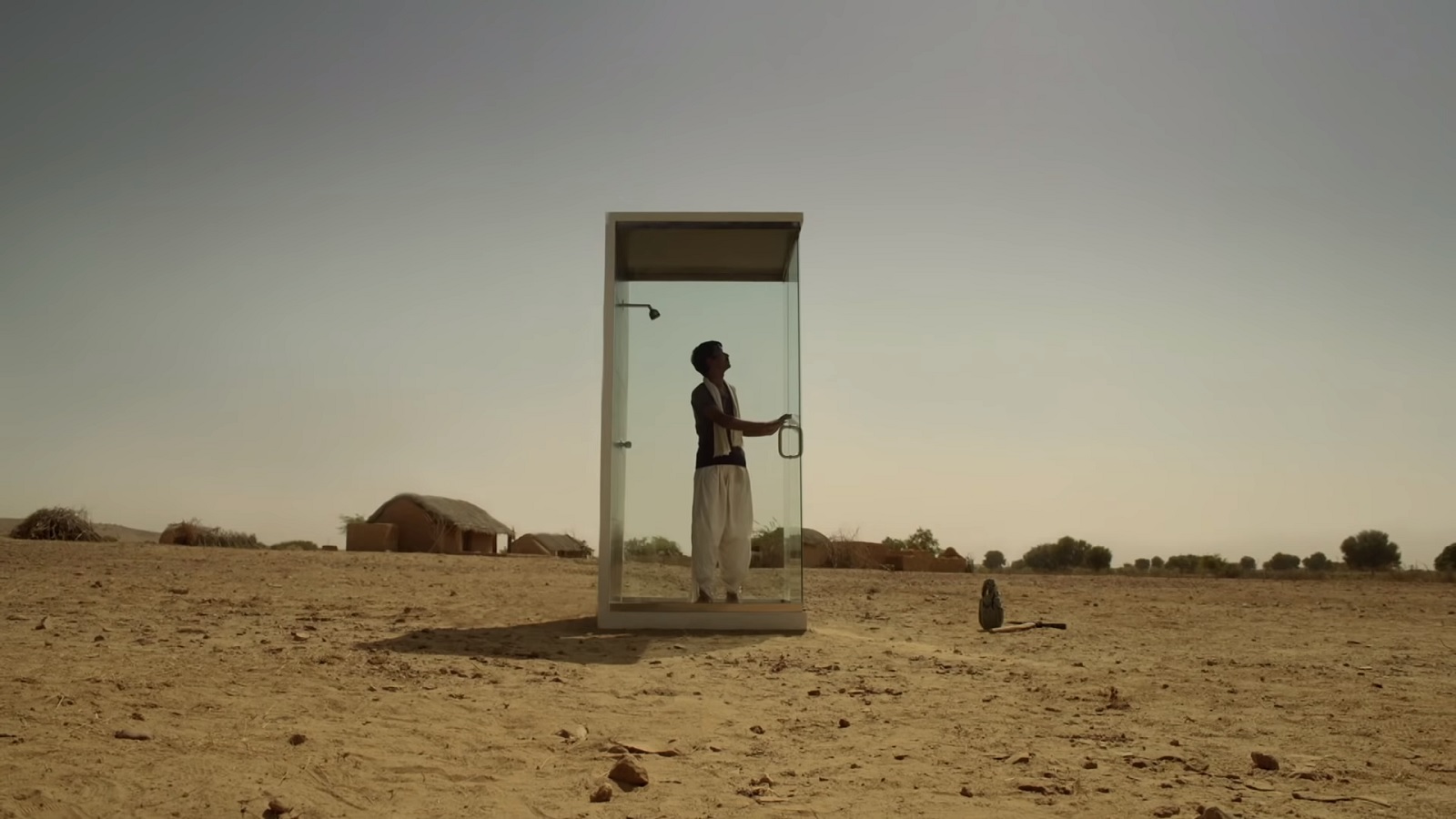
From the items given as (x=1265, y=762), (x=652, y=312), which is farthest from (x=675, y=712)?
(x=652, y=312)

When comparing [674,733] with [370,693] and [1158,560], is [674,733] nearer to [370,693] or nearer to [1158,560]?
[370,693]

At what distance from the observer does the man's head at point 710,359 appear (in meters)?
9.91

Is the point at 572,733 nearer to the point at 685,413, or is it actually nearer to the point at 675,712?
the point at 675,712

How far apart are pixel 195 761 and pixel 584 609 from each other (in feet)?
19.9

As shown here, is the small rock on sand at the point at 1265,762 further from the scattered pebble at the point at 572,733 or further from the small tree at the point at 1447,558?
the small tree at the point at 1447,558

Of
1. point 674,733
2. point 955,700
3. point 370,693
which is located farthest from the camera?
point 955,700

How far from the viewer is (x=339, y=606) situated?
29.0ft

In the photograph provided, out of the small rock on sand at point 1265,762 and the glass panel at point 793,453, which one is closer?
the small rock on sand at point 1265,762

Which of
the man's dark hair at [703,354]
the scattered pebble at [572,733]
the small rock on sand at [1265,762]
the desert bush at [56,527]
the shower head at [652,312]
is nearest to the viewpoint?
the small rock on sand at [1265,762]

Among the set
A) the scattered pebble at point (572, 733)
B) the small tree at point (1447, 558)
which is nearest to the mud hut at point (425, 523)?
the scattered pebble at point (572, 733)

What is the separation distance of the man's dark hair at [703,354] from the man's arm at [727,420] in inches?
13.8

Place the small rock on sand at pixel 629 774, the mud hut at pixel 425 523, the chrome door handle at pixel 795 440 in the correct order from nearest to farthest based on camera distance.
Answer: the small rock on sand at pixel 629 774, the chrome door handle at pixel 795 440, the mud hut at pixel 425 523

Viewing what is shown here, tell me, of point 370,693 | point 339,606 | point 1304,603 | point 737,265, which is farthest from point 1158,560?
point 370,693

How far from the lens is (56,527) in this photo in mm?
15242
